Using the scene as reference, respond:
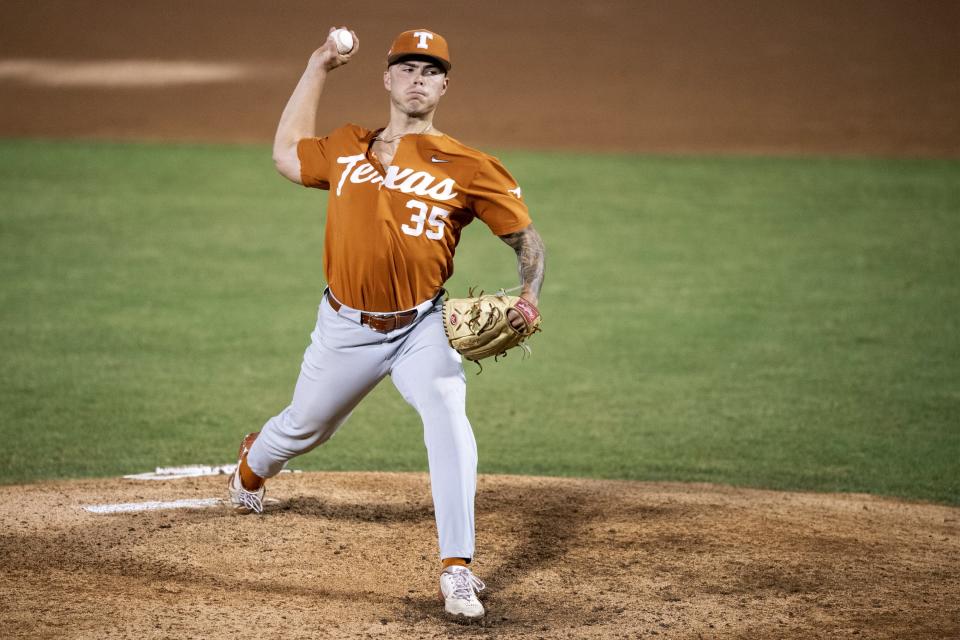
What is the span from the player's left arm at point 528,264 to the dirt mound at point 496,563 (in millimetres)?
999

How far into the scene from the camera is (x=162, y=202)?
39.2 feet

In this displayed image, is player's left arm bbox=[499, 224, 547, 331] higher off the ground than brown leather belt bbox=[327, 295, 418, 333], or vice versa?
player's left arm bbox=[499, 224, 547, 331]

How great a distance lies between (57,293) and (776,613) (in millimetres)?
6861

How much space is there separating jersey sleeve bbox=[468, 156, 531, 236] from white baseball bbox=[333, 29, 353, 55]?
743mm

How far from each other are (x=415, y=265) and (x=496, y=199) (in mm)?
356

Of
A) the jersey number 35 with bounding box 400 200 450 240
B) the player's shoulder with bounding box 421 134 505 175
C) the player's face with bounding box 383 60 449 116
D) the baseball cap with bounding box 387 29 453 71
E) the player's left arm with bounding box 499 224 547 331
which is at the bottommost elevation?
the player's left arm with bounding box 499 224 547 331

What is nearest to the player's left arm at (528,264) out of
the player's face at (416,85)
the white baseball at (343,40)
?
the player's face at (416,85)

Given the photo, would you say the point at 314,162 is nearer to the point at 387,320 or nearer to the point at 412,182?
the point at 412,182

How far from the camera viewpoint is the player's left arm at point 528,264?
151 inches

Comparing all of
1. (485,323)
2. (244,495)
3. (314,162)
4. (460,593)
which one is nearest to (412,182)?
(314,162)

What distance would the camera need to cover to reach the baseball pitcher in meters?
3.82

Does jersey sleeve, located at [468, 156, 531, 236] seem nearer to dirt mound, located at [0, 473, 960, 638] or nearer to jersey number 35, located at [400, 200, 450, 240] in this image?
jersey number 35, located at [400, 200, 450, 240]

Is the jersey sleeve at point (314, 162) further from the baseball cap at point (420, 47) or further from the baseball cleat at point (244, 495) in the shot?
the baseball cleat at point (244, 495)

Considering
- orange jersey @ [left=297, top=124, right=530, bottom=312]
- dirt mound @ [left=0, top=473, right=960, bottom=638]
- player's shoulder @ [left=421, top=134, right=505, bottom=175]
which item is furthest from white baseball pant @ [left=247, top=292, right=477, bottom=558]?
player's shoulder @ [left=421, top=134, right=505, bottom=175]
